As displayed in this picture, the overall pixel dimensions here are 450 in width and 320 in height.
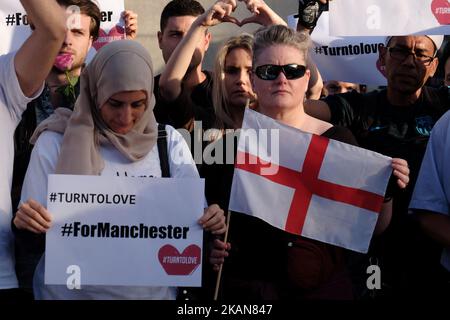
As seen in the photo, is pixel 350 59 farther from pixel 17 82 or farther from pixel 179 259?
pixel 17 82

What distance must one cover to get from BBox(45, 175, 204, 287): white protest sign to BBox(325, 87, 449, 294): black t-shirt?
909 mm

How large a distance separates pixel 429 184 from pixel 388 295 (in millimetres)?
532

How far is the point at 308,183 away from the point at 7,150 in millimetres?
1259

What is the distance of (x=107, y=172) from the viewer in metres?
3.85

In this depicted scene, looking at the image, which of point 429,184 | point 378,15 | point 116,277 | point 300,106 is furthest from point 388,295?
point 378,15

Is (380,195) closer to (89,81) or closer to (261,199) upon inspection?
(261,199)

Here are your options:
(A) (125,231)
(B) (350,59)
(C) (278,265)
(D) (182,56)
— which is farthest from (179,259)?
(B) (350,59)

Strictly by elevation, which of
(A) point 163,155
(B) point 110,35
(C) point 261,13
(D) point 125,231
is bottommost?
(D) point 125,231

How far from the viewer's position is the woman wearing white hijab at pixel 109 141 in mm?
3732

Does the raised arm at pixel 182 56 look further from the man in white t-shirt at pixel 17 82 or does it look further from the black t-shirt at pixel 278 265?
the man in white t-shirt at pixel 17 82

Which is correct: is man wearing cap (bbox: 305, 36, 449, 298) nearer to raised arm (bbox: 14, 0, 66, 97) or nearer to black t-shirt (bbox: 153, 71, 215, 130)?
black t-shirt (bbox: 153, 71, 215, 130)

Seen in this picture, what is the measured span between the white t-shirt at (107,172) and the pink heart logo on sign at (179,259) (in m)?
0.14

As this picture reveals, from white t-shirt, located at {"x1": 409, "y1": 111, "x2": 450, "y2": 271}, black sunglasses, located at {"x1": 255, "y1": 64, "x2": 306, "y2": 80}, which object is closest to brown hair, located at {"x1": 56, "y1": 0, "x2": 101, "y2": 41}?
black sunglasses, located at {"x1": 255, "y1": 64, "x2": 306, "y2": 80}

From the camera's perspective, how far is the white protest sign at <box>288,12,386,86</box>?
18.5 ft
